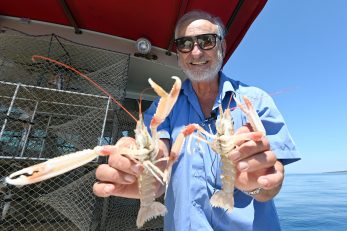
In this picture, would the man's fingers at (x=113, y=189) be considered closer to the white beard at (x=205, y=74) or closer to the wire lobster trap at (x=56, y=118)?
the white beard at (x=205, y=74)

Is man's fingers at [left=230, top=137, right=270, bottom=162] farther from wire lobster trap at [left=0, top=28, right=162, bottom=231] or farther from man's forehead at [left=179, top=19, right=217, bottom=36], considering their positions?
wire lobster trap at [left=0, top=28, right=162, bottom=231]

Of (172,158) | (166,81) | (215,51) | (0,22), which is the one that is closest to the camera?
(172,158)

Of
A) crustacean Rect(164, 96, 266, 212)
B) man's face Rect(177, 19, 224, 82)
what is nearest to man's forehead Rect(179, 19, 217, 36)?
man's face Rect(177, 19, 224, 82)

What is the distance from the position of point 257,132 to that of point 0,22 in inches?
159

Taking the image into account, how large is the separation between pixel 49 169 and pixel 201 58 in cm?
116

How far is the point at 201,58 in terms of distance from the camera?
1.61m

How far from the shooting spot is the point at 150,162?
3.41ft

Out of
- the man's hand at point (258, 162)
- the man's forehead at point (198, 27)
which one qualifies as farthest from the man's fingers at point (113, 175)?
the man's forehead at point (198, 27)

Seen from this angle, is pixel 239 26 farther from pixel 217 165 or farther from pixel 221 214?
pixel 221 214

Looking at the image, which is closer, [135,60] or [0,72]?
[0,72]

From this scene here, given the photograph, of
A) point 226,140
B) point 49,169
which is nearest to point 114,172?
point 49,169

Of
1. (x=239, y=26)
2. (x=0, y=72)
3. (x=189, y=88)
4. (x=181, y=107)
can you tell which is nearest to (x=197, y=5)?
(x=239, y=26)

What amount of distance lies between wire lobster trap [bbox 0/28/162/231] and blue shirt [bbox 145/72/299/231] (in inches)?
68.3

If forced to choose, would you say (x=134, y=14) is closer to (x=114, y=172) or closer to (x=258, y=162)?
(x=114, y=172)
